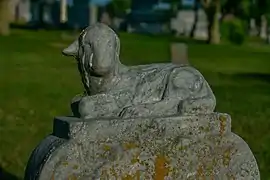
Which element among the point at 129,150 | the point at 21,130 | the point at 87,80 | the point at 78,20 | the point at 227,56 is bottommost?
the point at 78,20

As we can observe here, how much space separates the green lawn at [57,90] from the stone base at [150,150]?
442 centimetres

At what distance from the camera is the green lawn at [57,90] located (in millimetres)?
11352

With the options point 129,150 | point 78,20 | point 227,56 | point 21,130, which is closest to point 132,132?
point 129,150

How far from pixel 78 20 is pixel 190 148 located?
7638 centimetres

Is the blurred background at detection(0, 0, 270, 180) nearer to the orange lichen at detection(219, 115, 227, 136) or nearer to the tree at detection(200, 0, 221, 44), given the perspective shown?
the tree at detection(200, 0, 221, 44)

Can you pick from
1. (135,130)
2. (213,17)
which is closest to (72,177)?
(135,130)

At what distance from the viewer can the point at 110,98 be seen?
5301 mm

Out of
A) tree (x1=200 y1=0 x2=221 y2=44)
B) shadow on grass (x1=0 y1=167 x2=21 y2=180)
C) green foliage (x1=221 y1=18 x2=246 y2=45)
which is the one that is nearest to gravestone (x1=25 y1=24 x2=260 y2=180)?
shadow on grass (x1=0 y1=167 x2=21 y2=180)

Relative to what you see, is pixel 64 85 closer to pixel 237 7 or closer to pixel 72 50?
pixel 72 50

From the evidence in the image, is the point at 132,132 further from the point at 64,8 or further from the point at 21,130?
the point at 64,8

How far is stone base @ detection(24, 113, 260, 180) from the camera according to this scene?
16.4ft

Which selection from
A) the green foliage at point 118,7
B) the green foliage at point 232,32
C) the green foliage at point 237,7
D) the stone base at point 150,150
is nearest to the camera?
the stone base at point 150,150

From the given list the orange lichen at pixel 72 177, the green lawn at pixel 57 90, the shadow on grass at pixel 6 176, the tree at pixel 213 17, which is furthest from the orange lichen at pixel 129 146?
the tree at pixel 213 17

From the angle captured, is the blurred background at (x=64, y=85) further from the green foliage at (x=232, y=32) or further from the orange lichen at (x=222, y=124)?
the green foliage at (x=232, y=32)
